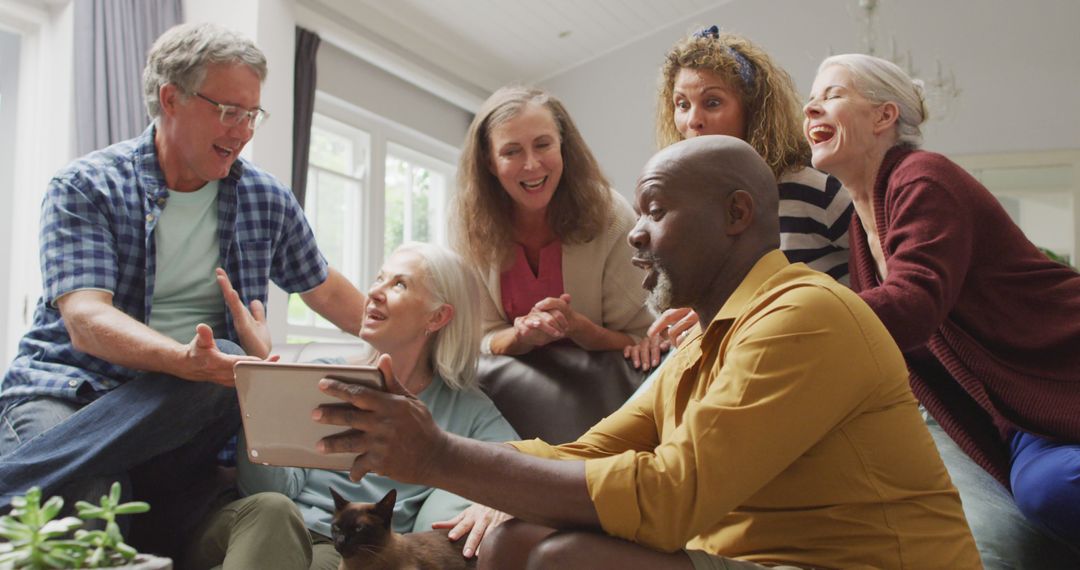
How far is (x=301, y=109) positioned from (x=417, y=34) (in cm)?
141

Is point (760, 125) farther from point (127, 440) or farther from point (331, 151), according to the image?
point (331, 151)

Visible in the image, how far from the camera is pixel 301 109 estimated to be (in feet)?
17.7

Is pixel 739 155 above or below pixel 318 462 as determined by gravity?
above

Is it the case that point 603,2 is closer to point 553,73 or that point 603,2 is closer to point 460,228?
point 553,73

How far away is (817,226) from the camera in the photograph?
2.24 metres

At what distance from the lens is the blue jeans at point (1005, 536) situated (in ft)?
5.82

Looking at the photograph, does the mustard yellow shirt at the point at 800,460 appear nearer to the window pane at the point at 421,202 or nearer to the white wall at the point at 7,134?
the white wall at the point at 7,134

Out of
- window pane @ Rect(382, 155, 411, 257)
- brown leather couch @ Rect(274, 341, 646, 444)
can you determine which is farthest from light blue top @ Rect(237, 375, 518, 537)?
window pane @ Rect(382, 155, 411, 257)

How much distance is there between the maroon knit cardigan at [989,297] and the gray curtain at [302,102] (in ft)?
13.3

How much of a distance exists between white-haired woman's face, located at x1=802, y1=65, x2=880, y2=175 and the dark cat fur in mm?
1142

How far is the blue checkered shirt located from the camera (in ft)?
6.53

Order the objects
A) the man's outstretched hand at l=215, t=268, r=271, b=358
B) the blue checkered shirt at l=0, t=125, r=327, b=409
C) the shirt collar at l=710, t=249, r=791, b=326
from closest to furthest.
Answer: the shirt collar at l=710, t=249, r=791, b=326, the blue checkered shirt at l=0, t=125, r=327, b=409, the man's outstretched hand at l=215, t=268, r=271, b=358

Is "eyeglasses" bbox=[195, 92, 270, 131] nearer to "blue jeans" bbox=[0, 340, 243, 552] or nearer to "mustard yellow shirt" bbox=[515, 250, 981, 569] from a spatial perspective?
"blue jeans" bbox=[0, 340, 243, 552]

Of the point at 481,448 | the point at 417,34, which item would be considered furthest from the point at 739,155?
the point at 417,34
